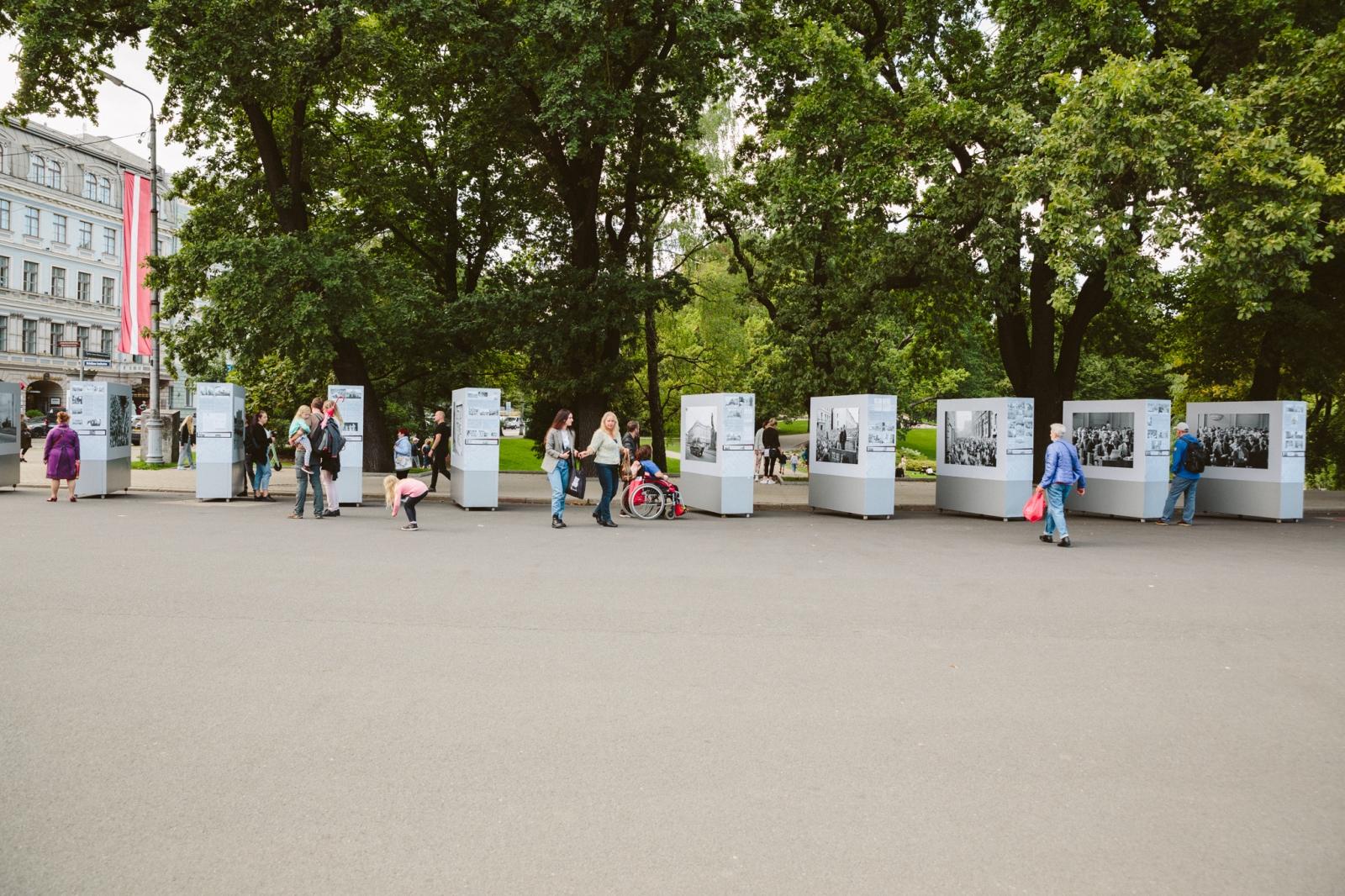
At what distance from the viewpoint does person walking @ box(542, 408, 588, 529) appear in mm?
16391

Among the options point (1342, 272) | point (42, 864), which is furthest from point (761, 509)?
point (42, 864)

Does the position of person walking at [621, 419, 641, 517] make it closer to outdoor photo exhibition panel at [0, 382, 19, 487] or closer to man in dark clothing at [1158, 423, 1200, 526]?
man in dark clothing at [1158, 423, 1200, 526]

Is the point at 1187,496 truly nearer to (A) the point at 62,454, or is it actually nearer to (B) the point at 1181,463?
(B) the point at 1181,463

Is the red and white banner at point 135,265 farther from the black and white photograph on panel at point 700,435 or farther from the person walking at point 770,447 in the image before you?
the person walking at point 770,447

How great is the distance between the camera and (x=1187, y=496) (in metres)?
18.7

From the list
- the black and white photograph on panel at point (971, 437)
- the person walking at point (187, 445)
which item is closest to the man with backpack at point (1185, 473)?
the black and white photograph on panel at point (971, 437)

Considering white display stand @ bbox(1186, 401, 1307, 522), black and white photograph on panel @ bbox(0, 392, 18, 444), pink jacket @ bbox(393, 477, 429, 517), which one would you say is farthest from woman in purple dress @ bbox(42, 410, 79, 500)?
white display stand @ bbox(1186, 401, 1307, 522)

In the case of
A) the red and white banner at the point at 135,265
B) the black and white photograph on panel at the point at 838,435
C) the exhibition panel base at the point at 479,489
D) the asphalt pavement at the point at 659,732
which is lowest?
the asphalt pavement at the point at 659,732

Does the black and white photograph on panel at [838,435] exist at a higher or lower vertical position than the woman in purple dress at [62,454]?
higher

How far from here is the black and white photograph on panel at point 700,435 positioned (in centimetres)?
1919

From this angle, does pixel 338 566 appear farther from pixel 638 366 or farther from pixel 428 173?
pixel 428 173

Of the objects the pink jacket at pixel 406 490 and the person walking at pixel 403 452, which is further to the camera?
the person walking at pixel 403 452

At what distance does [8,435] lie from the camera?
2131 cm

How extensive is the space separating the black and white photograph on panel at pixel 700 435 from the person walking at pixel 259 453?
8604 millimetres
